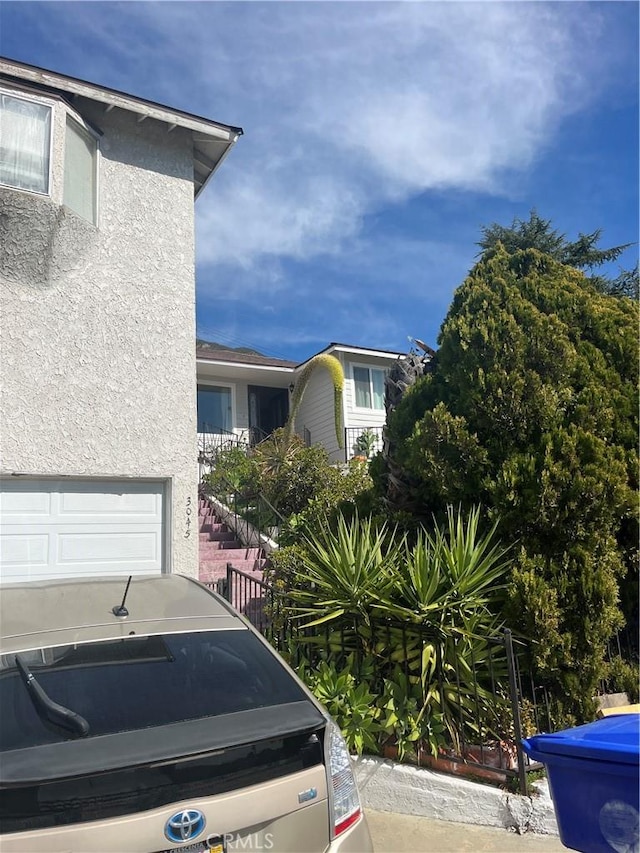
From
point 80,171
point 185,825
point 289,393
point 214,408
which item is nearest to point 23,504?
point 80,171

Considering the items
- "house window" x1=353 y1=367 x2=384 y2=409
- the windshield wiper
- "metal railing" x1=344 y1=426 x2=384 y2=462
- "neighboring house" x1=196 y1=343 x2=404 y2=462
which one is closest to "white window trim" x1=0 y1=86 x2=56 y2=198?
the windshield wiper

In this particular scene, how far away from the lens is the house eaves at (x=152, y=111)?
295 inches

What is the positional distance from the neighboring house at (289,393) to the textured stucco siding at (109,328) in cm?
946

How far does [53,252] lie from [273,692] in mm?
6226

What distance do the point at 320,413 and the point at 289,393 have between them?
1.47 metres

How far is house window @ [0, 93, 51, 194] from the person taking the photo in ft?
23.8

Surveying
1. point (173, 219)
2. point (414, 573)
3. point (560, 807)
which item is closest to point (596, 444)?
point (414, 573)

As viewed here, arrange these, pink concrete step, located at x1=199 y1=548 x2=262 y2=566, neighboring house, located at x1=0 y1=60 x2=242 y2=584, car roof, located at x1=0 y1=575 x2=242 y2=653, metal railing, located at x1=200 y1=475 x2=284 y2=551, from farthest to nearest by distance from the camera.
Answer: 1. metal railing, located at x1=200 y1=475 x2=284 y2=551
2. pink concrete step, located at x1=199 y1=548 x2=262 y2=566
3. neighboring house, located at x1=0 y1=60 x2=242 y2=584
4. car roof, located at x1=0 y1=575 x2=242 y2=653

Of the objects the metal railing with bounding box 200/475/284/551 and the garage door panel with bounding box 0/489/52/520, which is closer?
the garage door panel with bounding box 0/489/52/520

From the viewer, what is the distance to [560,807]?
2430 millimetres

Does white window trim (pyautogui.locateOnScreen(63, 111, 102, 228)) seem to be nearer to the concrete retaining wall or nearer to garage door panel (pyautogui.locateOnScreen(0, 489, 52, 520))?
garage door panel (pyautogui.locateOnScreen(0, 489, 52, 520))

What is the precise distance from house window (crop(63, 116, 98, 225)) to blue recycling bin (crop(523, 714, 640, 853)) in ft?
24.7

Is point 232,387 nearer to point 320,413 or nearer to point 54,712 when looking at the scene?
point 320,413

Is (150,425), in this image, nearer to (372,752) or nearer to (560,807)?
(372,752)
